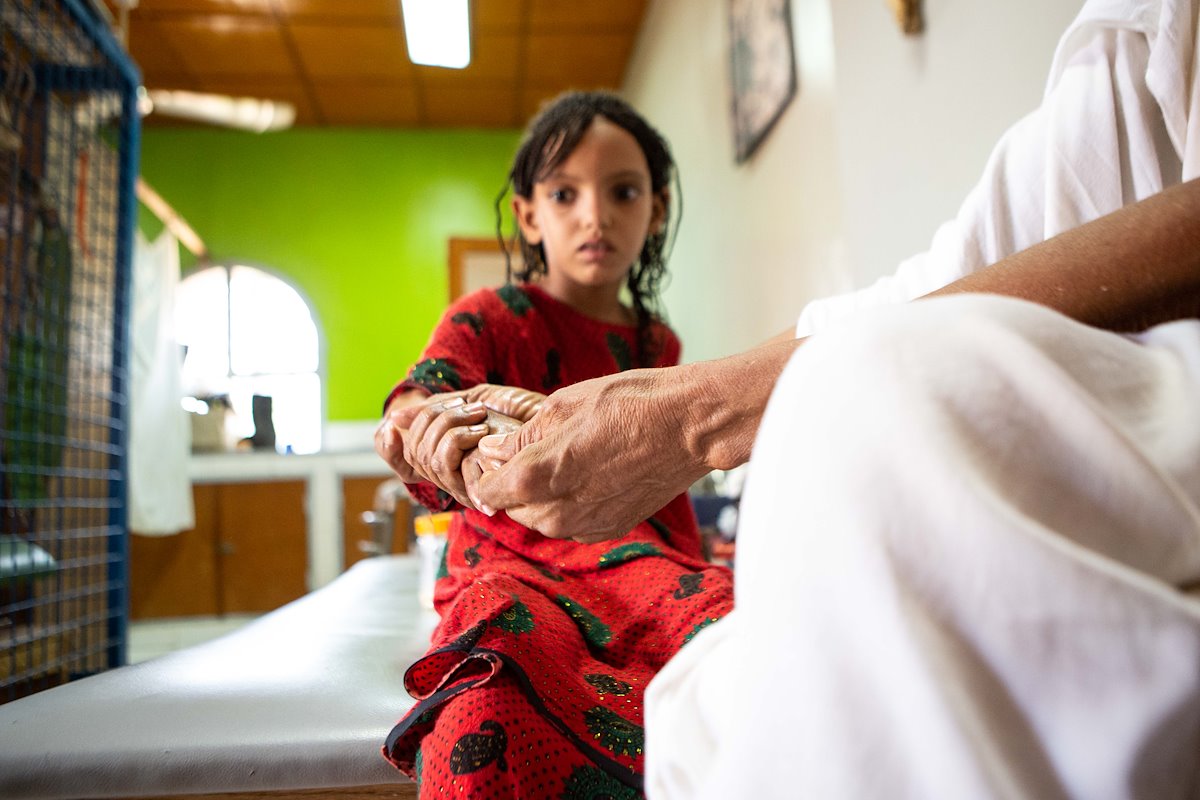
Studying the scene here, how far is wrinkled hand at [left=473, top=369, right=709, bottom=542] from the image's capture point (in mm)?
428

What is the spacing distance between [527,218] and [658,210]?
210 mm

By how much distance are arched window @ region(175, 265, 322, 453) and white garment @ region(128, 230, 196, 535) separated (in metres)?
1.20

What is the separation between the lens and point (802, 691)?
0.22m

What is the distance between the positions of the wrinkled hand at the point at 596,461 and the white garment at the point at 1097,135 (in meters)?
0.21

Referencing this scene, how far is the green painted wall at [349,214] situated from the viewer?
471cm

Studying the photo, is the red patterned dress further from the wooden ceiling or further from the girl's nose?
the wooden ceiling

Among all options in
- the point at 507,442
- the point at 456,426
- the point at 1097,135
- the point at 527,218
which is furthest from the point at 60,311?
the point at 1097,135

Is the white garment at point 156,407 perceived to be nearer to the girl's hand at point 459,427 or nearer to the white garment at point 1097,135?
the girl's hand at point 459,427

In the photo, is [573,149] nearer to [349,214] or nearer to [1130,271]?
[1130,271]

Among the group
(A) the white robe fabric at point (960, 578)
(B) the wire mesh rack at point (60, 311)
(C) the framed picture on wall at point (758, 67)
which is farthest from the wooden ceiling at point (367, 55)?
(A) the white robe fabric at point (960, 578)

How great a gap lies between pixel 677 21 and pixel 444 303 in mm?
2355

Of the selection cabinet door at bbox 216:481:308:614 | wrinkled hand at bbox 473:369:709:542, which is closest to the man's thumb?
wrinkled hand at bbox 473:369:709:542

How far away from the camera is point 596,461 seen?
45 cm

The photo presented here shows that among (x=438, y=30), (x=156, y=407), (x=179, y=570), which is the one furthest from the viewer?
(x=179, y=570)
